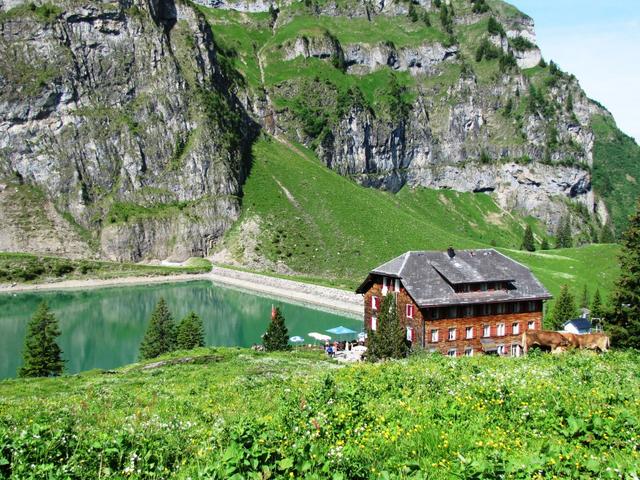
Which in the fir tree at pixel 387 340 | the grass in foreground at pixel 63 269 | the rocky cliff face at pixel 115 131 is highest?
the rocky cliff face at pixel 115 131

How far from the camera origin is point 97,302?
104750 mm

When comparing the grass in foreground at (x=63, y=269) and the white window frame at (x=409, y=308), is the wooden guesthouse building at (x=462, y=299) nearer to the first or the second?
the white window frame at (x=409, y=308)

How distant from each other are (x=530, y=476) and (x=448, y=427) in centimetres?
371

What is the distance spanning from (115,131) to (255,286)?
79518 millimetres

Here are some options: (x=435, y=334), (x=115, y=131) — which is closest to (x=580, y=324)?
(x=435, y=334)

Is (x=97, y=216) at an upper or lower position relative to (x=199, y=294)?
upper

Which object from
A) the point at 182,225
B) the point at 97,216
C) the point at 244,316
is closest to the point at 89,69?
the point at 97,216

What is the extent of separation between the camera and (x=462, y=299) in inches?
1887

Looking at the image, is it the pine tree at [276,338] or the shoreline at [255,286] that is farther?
the shoreline at [255,286]

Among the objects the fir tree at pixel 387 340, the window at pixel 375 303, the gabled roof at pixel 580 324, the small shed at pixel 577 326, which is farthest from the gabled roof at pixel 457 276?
the gabled roof at pixel 580 324

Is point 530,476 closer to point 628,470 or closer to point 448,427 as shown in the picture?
point 628,470

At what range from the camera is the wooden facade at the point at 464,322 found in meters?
47.4

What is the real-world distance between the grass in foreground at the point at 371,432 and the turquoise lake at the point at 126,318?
1912 inches

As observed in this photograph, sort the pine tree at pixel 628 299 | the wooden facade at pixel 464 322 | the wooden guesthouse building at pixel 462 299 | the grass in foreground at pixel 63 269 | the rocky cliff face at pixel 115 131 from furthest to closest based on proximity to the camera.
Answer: the rocky cliff face at pixel 115 131, the grass in foreground at pixel 63 269, the wooden guesthouse building at pixel 462 299, the wooden facade at pixel 464 322, the pine tree at pixel 628 299
